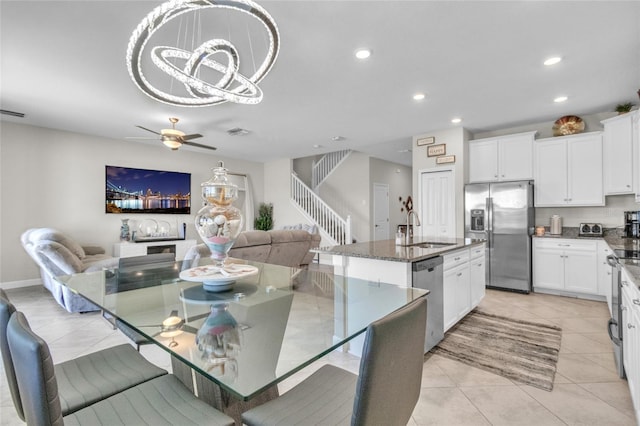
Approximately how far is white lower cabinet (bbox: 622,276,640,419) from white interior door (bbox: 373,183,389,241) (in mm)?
6510

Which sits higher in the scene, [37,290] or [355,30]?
[355,30]

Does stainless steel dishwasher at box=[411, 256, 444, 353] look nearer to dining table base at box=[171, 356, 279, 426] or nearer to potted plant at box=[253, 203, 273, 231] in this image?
dining table base at box=[171, 356, 279, 426]

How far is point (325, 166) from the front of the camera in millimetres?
9141


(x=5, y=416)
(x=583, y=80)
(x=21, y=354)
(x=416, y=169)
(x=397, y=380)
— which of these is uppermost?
(x=583, y=80)

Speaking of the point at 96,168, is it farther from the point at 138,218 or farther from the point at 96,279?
the point at 96,279

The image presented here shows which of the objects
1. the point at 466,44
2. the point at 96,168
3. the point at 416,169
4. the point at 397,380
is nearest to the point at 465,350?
the point at 397,380

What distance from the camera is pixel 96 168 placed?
5.77 meters

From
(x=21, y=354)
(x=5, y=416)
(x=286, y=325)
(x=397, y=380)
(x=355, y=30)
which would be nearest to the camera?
(x=21, y=354)

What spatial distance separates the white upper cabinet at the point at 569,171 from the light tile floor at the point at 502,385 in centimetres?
182

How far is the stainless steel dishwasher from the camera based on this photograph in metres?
2.29

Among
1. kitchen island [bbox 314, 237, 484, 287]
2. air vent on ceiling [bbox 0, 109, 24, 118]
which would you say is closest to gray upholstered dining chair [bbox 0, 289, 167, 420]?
kitchen island [bbox 314, 237, 484, 287]

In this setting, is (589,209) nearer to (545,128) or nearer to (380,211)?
(545,128)

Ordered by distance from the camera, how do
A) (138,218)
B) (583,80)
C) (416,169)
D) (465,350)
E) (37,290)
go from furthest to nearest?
1. (138,218)
2. (416,169)
3. (37,290)
4. (583,80)
5. (465,350)

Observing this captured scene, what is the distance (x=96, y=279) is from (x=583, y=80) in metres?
5.08
